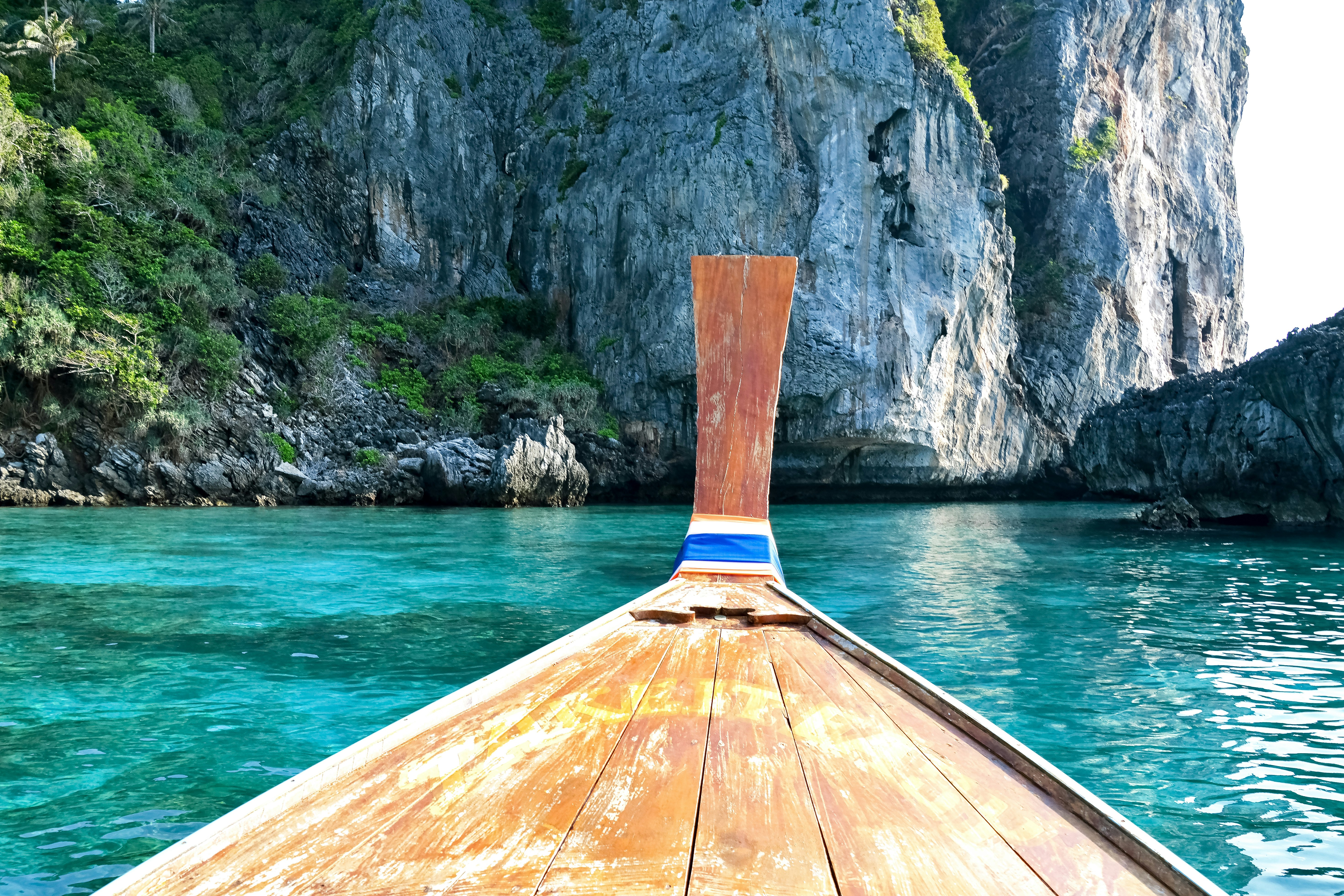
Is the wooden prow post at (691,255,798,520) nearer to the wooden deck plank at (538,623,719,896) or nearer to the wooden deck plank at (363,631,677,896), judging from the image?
the wooden deck plank at (538,623,719,896)

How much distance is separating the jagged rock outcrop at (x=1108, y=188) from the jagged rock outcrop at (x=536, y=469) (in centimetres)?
1875

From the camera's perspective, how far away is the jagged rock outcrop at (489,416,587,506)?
20844mm

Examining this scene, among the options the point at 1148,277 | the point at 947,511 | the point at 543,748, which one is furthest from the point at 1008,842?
the point at 1148,277

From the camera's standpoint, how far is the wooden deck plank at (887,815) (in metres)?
1.36

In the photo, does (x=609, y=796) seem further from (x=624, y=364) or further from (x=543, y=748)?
(x=624, y=364)

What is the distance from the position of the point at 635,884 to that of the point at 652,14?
31.7 meters

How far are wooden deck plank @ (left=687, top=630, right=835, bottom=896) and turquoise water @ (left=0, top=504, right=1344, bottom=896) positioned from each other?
5.52 ft

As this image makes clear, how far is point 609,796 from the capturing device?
5.42 ft

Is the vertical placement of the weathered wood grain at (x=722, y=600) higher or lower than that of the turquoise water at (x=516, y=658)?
higher

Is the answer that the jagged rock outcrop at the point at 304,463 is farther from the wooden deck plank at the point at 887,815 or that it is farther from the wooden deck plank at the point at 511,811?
the wooden deck plank at the point at 887,815

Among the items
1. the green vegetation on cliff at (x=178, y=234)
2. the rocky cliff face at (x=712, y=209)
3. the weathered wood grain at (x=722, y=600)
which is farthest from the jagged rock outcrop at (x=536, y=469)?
the weathered wood grain at (x=722, y=600)

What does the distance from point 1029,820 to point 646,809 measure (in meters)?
0.80

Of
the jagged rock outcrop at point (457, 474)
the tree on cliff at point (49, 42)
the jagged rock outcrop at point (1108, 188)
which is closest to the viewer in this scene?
the jagged rock outcrop at point (457, 474)

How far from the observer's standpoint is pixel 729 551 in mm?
4859
